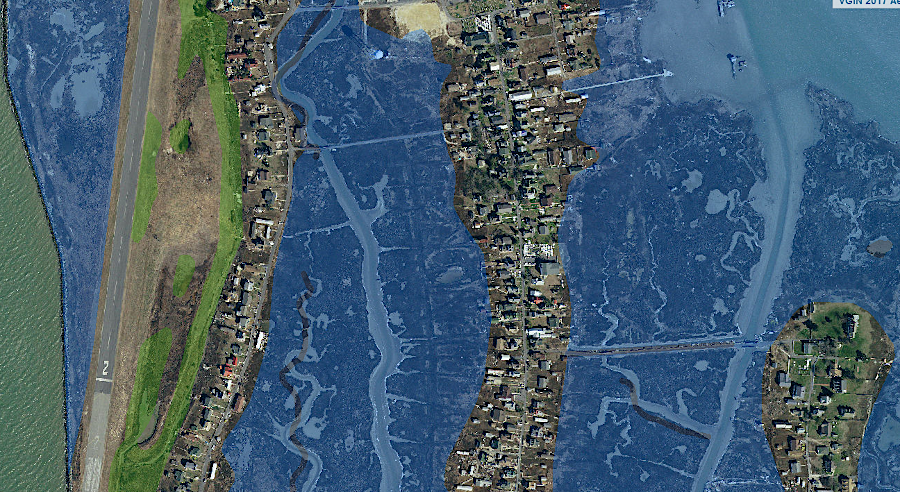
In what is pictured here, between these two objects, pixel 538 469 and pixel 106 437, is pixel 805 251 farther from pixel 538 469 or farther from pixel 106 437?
pixel 106 437

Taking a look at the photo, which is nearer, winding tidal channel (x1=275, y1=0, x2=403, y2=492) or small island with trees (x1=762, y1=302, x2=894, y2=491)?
small island with trees (x1=762, y1=302, x2=894, y2=491)

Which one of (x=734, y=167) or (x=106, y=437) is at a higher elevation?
(x=734, y=167)

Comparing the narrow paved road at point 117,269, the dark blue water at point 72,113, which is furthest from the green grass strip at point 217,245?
the dark blue water at point 72,113

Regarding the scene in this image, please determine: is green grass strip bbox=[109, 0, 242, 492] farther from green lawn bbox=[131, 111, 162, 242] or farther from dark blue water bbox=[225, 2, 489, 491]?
green lawn bbox=[131, 111, 162, 242]

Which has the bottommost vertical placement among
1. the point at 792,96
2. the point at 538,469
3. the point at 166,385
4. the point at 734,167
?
the point at 538,469

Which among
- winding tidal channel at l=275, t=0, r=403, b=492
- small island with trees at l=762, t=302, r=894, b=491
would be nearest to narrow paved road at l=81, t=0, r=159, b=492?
winding tidal channel at l=275, t=0, r=403, b=492

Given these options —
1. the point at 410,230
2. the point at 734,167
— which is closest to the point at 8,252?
the point at 410,230
